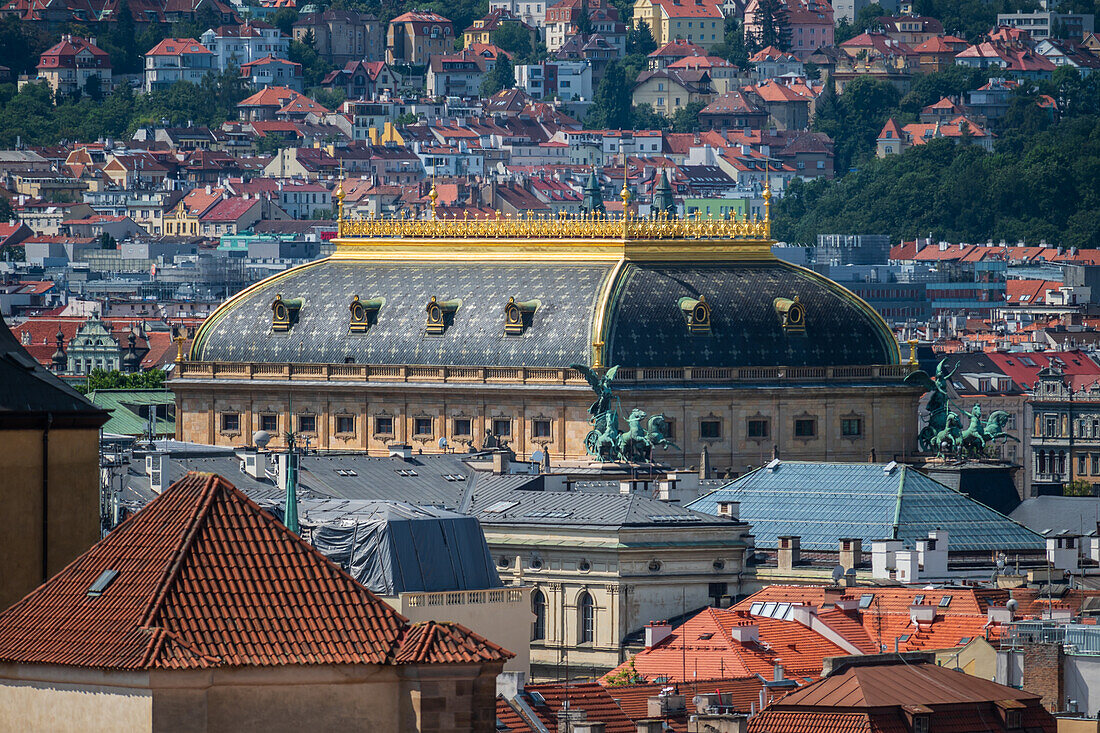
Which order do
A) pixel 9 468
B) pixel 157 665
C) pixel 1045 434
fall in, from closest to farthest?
pixel 157 665 < pixel 9 468 < pixel 1045 434

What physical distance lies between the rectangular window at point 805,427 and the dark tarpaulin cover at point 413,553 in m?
45.6

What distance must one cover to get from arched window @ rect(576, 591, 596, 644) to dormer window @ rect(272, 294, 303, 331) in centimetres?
3415

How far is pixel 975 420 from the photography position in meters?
106

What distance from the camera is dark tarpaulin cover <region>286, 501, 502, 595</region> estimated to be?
57.1 metres

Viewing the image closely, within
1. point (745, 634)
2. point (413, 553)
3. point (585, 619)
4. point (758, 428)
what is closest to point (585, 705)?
point (413, 553)

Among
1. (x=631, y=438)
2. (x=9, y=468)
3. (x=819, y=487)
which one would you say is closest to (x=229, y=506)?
(x=9, y=468)

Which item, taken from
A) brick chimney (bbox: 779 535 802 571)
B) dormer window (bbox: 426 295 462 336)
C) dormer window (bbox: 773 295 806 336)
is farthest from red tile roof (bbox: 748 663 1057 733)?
dormer window (bbox: 426 295 462 336)

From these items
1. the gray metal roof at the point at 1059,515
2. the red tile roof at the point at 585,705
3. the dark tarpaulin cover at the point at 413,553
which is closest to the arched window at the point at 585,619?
the dark tarpaulin cover at the point at 413,553

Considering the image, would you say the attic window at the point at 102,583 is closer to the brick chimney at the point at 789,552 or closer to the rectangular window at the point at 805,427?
the brick chimney at the point at 789,552

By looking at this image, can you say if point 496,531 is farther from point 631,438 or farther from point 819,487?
point 631,438

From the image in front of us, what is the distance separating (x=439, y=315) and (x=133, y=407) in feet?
46.4

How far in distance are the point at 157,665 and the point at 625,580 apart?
174ft

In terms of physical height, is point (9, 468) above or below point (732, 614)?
above

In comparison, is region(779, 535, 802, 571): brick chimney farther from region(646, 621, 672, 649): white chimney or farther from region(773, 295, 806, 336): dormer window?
region(773, 295, 806, 336): dormer window
